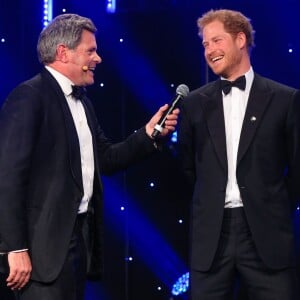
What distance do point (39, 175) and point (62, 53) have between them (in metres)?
0.55

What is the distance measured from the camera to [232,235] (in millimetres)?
2695

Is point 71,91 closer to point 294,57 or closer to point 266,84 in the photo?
point 266,84

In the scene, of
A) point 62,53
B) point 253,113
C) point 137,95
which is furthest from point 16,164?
point 137,95

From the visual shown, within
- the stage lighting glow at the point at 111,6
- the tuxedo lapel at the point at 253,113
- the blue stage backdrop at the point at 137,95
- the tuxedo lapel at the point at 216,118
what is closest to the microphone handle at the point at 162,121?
the tuxedo lapel at the point at 216,118

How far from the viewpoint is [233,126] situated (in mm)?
2785

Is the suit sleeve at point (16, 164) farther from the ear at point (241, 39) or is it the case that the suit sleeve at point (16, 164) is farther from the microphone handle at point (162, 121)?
the ear at point (241, 39)

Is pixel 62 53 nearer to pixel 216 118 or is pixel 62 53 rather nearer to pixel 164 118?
pixel 164 118

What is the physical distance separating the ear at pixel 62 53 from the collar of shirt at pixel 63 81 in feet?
0.20

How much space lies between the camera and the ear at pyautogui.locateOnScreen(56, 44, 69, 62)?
8.86ft

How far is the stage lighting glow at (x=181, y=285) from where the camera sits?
3928 millimetres

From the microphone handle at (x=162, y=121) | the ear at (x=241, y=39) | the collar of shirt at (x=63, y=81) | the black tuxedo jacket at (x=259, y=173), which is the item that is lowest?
the black tuxedo jacket at (x=259, y=173)

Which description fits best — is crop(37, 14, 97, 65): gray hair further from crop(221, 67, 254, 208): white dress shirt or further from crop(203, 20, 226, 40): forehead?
crop(221, 67, 254, 208): white dress shirt

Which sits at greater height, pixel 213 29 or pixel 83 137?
pixel 213 29

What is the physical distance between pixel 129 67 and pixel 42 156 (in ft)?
5.25
